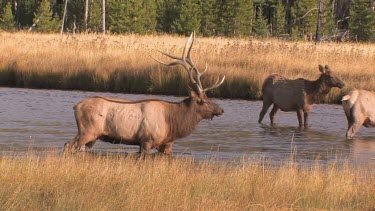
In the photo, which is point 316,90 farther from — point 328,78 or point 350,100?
point 350,100

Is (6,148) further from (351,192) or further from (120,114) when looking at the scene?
(351,192)

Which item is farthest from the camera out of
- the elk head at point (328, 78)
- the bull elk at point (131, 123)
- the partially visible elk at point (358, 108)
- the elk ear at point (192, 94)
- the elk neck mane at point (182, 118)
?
the elk head at point (328, 78)

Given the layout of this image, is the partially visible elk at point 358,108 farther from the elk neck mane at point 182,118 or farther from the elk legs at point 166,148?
the elk legs at point 166,148

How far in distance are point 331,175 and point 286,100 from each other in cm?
802

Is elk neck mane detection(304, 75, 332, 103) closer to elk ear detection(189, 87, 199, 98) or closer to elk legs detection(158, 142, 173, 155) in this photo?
elk ear detection(189, 87, 199, 98)

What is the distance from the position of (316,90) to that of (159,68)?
7.53 metres

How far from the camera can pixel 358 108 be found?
1597cm

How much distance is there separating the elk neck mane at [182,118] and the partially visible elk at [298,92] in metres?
5.50

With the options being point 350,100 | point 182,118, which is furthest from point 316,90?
point 182,118

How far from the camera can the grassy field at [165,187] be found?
305 inches

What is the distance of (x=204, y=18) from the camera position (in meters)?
57.4

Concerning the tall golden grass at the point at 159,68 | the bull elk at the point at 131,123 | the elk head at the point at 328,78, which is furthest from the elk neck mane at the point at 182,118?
the tall golden grass at the point at 159,68

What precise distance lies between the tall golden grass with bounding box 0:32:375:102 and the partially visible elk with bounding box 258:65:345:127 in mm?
4697

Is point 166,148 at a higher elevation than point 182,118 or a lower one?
lower
